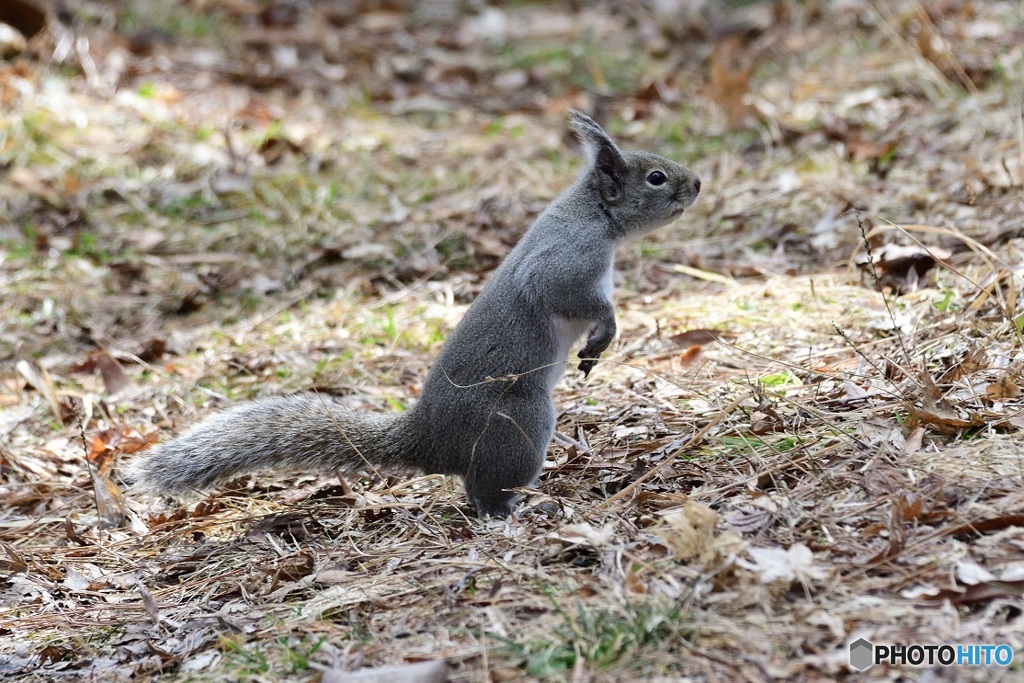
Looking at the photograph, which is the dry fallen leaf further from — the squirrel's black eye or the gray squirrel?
the squirrel's black eye

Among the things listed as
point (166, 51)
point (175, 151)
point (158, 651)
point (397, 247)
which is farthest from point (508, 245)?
point (166, 51)

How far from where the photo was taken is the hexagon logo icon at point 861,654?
7.45 ft

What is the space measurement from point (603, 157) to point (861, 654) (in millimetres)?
2215

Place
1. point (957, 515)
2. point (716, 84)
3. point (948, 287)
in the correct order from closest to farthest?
point (957, 515), point (948, 287), point (716, 84)

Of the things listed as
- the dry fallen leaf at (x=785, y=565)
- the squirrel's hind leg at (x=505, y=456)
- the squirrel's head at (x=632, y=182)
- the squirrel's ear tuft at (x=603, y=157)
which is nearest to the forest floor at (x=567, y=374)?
the dry fallen leaf at (x=785, y=565)

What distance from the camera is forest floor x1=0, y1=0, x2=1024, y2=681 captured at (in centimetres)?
262

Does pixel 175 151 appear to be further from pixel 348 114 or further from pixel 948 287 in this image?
pixel 948 287

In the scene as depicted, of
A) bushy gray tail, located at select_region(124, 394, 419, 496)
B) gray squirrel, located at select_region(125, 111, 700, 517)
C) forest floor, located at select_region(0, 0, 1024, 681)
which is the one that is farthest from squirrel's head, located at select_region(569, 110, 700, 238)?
bushy gray tail, located at select_region(124, 394, 419, 496)

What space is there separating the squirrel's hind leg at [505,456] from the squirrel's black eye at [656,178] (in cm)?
108

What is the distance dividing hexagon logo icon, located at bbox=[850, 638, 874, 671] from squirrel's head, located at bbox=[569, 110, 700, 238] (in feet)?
6.59

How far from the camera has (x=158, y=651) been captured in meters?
2.85

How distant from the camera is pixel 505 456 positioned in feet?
11.4

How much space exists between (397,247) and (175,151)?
2251 millimetres

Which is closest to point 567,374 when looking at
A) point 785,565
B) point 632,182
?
point 632,182
